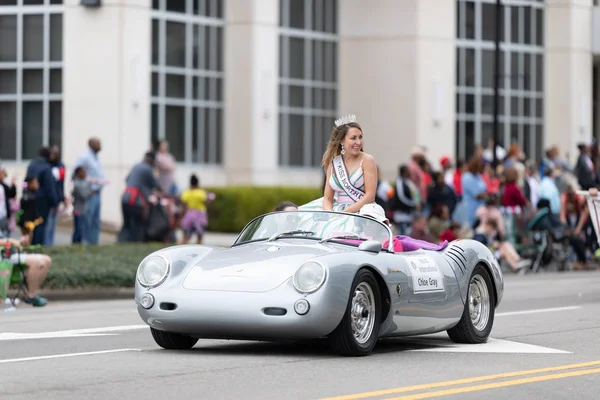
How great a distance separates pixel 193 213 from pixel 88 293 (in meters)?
8.75

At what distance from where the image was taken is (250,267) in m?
10.3

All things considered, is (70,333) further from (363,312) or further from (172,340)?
(363,312)

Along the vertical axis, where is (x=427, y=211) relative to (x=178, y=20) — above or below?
below

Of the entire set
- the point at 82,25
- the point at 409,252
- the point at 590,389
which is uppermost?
the point at 82,25

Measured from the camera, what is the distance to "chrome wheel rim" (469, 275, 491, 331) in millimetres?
11867

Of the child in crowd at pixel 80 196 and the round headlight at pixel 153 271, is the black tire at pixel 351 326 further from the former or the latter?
the child in crowd at pixel 80 196

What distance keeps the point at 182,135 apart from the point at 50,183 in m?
12.2

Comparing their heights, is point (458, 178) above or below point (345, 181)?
above

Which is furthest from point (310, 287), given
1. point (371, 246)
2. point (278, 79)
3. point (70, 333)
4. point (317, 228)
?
point (278, 79)

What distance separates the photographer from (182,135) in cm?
3566

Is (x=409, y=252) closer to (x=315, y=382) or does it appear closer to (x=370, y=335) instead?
(x=370, y=335)

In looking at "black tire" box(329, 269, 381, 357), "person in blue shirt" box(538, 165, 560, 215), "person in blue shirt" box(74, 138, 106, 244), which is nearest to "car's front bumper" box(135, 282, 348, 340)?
"black tire" box(329, 269, 381, 357)

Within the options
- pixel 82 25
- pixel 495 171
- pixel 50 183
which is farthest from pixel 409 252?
pixel 82 25

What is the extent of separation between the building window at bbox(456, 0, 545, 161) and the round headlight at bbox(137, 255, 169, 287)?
100ft
